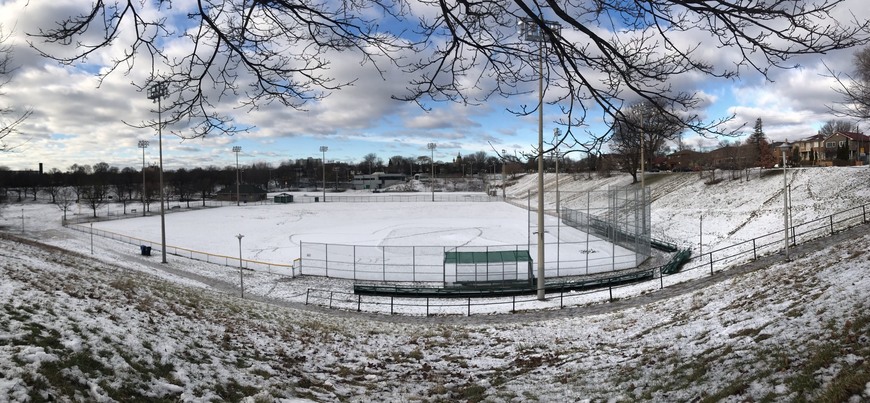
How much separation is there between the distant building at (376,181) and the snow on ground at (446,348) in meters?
136

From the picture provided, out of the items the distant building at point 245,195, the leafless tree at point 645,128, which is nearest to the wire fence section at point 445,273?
the leafless tree at point 645,128

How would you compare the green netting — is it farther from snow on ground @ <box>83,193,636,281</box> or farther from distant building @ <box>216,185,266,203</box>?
distant building @ <box>216,185,266,203</box>

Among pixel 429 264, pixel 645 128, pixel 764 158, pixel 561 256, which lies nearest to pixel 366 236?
pixel 429 264

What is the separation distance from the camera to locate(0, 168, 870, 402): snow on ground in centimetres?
575

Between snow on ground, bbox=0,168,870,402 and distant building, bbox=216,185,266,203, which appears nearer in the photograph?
snow on ground, bbox=0,168,870,402

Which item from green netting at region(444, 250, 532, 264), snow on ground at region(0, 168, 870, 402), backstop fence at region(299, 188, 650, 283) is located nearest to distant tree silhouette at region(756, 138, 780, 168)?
backstop fence at region(299, 188, 650, 283)

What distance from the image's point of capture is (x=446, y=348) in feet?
36.6

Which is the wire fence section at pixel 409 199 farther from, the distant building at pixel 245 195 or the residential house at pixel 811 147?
the residential house at pixel 811 147

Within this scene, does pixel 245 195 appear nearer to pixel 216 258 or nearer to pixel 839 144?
pixel 216 258

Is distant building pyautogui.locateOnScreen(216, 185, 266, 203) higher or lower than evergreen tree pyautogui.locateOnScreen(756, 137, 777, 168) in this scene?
lower

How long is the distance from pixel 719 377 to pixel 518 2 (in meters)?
5.45

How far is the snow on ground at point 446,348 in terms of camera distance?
5.75 meters

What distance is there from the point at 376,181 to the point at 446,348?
143 metres

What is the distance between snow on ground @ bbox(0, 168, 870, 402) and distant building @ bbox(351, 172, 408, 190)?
13583 centimetres
